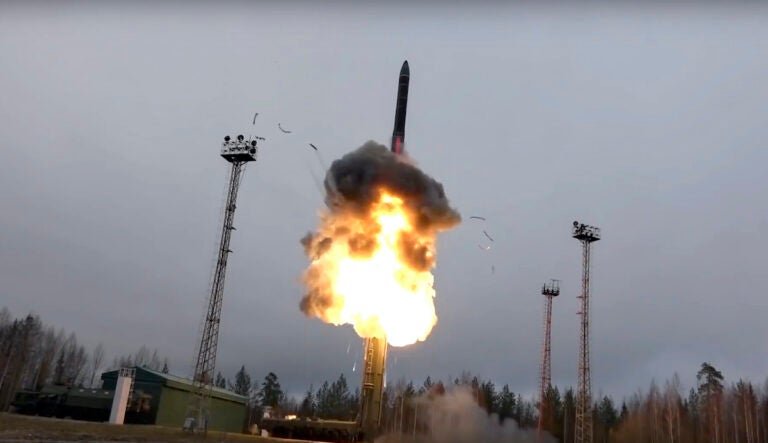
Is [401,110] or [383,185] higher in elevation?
[401,110]

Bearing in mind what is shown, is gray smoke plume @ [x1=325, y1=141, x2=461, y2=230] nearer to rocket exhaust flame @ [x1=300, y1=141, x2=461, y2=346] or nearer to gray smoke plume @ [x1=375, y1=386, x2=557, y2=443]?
rocket exhaust flame @ [x1=300, y1=141, x2=461, y2=346]

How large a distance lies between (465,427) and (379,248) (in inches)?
1454

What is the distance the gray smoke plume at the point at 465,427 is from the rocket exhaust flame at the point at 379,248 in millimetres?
24333

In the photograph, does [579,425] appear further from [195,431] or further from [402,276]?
[195,431]

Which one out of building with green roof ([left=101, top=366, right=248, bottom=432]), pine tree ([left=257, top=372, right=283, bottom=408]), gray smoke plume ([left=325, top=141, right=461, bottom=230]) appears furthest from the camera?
pine tree ([left=257, top=372, right=283, bottom=408])

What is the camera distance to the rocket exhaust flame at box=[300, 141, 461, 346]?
1795 inches

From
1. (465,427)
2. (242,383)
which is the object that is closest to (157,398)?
(465,427)

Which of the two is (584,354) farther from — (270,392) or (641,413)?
(270,392)

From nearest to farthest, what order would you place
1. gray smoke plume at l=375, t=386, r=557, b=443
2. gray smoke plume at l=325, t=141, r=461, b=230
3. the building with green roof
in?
gray smoke plume at l=325, t=141, r=461, b=230 → the building with green roof → gray smoke plume at l=375, t=386, r=557, b=443

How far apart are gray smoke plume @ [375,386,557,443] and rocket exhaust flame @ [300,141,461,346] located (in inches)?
958

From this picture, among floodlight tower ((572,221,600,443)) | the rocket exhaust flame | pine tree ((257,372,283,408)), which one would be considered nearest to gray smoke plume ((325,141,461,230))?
the rocket exhaust flame

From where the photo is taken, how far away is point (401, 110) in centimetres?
5022

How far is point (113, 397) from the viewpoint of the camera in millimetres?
65875

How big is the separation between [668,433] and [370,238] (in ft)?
218
